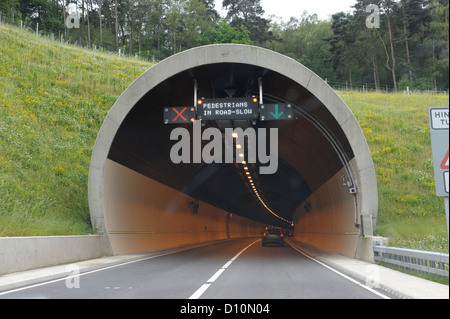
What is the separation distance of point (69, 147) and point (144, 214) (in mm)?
5712

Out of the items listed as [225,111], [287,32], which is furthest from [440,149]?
[287,32]

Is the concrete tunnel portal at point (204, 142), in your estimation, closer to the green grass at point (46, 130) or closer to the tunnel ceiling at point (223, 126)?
the tunnel ceiling at point (223, 126)

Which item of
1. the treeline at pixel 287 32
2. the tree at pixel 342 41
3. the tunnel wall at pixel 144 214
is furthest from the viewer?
the tree at pixel 342 41

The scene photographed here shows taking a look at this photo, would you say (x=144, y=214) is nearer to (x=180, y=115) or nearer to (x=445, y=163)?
(x=180, y=115)

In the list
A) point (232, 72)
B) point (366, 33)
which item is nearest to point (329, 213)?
point (232, 72)

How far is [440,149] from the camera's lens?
9.23 meters

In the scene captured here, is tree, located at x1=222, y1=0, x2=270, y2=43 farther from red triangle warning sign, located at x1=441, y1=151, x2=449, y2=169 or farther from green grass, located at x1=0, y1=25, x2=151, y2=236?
red triangle warning sign, located at x1=441, y1=151, x2=449, y2=169

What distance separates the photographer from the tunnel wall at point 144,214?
21.4 metres

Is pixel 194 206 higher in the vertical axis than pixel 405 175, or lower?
lower

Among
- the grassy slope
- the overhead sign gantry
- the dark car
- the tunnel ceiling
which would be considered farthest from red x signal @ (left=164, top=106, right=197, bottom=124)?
the dark car

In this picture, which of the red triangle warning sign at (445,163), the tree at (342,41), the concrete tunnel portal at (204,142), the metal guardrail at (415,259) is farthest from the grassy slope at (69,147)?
the tree at (342,41)

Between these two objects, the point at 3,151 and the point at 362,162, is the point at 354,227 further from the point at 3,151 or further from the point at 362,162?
the point at 3,151

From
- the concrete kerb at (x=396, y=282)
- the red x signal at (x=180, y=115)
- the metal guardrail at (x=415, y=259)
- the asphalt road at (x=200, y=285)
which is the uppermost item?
the red x signal at (x=180, y=115)

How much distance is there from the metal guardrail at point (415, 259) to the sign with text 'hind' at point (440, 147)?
277 centimetres
